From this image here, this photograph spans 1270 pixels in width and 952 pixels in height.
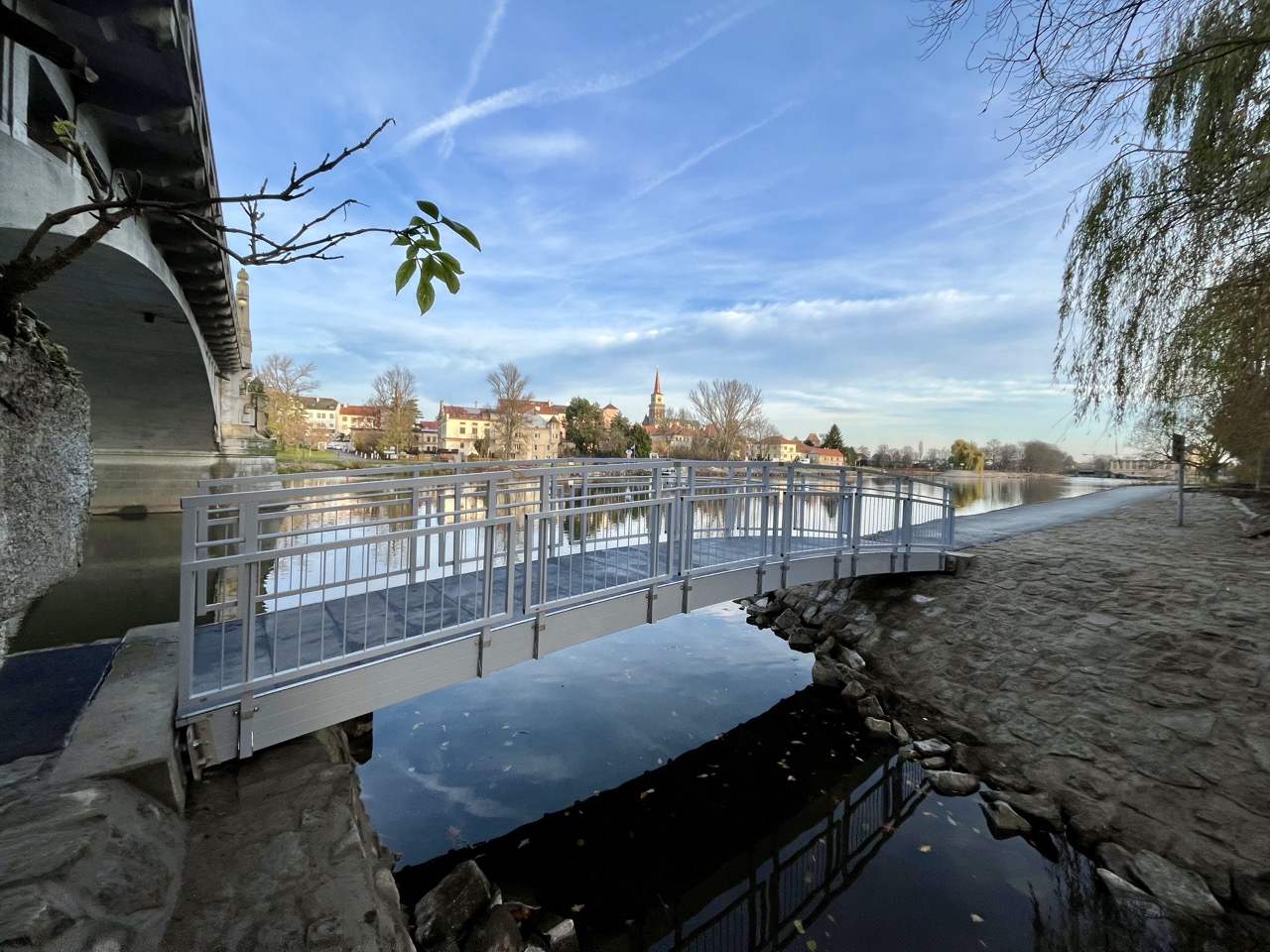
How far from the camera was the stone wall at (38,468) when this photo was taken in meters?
1.67

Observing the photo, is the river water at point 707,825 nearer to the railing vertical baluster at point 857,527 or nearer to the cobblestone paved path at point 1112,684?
the cobblestone paved path at point 1112,684

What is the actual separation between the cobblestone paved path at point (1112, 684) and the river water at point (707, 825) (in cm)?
66

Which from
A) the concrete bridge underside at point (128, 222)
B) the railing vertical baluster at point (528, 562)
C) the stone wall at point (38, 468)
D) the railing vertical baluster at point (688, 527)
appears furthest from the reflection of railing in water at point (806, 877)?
the concrete bridge underside at point (128, 222)

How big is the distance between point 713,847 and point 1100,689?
4.32m

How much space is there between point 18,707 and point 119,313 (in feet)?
32.8

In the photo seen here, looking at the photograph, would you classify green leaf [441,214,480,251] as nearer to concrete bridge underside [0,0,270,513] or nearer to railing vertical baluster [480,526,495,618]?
concrete bridge underside [0,0,270,513]

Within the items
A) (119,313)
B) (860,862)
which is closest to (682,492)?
(860,862)

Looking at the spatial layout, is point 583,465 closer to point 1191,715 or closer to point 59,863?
point 59,863

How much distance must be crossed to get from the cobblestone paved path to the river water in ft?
2.17

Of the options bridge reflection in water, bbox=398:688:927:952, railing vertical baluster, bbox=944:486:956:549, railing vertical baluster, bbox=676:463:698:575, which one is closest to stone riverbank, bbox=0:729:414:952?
bridge reflection in water, bbox=398:688:927:952

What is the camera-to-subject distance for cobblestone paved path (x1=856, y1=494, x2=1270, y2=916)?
180 inches

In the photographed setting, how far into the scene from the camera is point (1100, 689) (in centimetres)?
597

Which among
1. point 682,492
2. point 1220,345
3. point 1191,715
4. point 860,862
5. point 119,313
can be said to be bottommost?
point 860,862

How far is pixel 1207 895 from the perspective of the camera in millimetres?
3984
